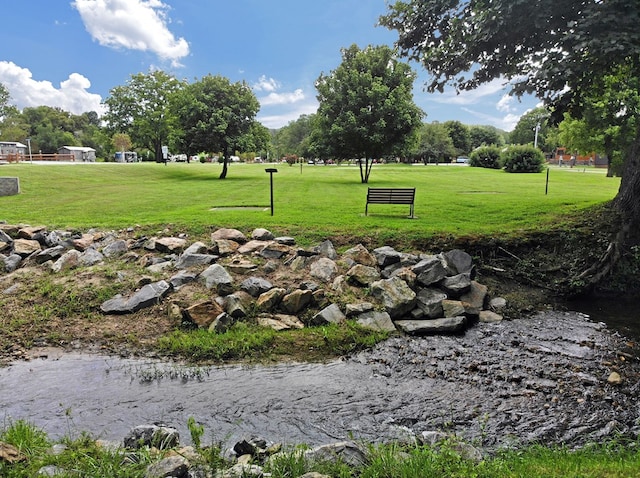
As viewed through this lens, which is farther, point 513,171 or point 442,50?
point 513,171

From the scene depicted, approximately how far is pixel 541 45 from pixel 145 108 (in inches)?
1930

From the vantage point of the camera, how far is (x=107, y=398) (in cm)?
522

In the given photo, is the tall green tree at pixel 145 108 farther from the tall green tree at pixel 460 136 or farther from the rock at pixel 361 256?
the tall green tree at pixel 460 136

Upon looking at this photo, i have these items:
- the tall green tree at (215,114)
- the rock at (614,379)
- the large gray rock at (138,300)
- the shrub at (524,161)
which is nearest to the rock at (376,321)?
the rock at (614,379)

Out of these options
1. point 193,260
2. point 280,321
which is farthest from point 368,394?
point 193,260

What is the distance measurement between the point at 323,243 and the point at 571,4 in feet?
24.6

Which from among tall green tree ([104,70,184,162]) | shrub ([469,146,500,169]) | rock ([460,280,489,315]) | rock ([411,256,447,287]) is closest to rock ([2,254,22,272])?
rock ([411,256,447,287])

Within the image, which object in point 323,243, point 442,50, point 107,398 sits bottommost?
point 107,398

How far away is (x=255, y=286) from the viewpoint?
796 centimetres

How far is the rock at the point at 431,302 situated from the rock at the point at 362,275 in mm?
930

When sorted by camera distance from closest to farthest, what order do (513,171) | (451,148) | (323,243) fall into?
(323,243) < (513,171) < (451,148)

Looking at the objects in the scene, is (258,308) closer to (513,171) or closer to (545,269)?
(545,269)

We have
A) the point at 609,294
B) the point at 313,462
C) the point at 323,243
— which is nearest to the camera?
the point at 313,462

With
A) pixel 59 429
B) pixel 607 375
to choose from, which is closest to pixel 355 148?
pixel 607 375
